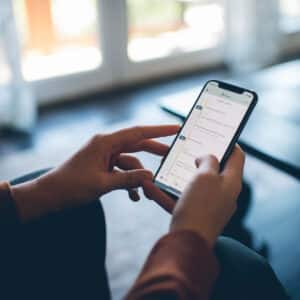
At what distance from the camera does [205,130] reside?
2.97ft

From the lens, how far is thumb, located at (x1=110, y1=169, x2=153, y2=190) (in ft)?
2.81

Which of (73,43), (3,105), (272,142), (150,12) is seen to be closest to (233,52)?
(150,12)

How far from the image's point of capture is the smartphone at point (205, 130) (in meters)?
0.88

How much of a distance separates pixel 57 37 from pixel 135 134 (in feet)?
6.79

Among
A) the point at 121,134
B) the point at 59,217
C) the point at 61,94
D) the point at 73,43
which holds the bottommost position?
the point at 61,94

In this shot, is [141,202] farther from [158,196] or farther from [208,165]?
[208,165]

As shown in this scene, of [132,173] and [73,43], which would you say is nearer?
[132,173]

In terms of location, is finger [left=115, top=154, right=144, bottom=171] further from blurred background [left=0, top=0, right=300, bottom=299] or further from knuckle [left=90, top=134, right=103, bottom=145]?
blurred background [left=0, top=0, right=300, bottom=299]

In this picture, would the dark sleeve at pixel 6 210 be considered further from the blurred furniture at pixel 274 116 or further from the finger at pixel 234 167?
the blurred furniture at pixel 274 116

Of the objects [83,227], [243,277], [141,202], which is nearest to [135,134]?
[83,227]

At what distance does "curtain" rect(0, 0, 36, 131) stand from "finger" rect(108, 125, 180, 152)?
1636 millimetres

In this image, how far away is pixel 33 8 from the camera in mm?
2660

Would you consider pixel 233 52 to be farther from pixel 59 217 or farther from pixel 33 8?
pixel 59 217

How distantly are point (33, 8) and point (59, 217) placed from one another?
200cm
